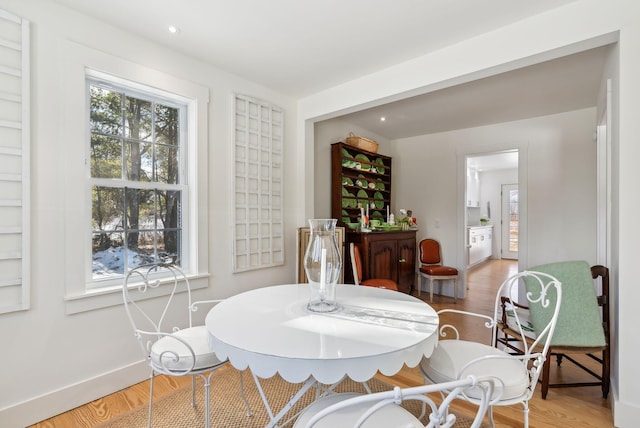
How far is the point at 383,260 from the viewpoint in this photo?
3.92m

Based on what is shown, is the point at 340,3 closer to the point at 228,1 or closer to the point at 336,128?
the point at 228,1

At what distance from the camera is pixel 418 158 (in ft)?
16.7

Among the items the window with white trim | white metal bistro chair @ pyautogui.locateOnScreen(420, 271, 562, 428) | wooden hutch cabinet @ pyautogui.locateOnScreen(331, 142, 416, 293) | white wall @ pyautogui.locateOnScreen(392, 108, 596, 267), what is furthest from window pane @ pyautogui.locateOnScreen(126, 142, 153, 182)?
white wall @ pyautogui.locateOnScreen(392, 108, 596, 267)

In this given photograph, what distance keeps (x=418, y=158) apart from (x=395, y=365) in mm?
4487

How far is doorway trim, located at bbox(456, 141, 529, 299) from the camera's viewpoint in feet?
13.5

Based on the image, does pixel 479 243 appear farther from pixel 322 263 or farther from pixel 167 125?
pixel 167 125

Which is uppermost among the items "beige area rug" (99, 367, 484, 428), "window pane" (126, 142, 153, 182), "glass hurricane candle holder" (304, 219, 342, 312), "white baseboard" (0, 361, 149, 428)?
"window pane" (126, 142, 153, 182)

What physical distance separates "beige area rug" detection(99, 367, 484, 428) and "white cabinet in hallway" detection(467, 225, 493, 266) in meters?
5.44

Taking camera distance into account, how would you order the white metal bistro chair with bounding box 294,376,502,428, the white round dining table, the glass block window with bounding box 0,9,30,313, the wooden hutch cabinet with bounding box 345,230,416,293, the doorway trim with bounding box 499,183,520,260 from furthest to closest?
1. the doorway trim with bounding box 499,183,520,260
2. the wooden hutch cabinet with bounding box 345,230,416,293
3. the glass block window with bounding box 0,9,30,313
4. the white round dining table
5. the white metal bistro chair with bounding box 294,376,502,428

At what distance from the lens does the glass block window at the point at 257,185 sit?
2.92 metres

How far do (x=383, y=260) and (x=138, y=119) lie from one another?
3.04 metres

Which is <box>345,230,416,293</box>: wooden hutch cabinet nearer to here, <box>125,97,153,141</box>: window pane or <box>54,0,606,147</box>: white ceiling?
<box>54,0,606,147</box>: white ceiling

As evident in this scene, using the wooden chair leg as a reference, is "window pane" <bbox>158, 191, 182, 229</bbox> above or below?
above

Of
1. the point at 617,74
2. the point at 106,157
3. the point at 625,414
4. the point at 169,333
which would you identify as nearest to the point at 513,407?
the point at 625,414
